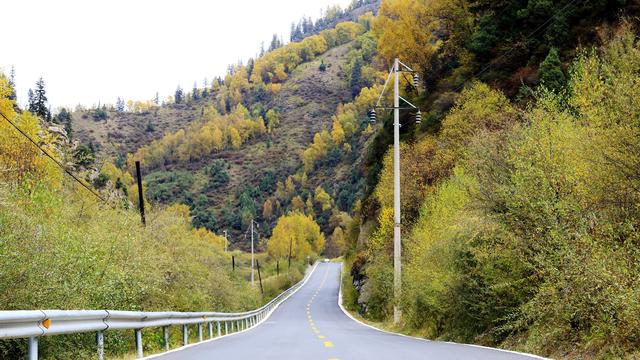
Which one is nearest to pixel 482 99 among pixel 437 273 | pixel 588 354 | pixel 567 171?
pixel 437 273

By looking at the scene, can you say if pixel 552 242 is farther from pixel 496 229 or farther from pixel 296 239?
pixel 296 239

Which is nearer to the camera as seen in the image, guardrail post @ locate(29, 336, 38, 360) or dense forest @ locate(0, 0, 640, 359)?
guardrail post @ locate(29, 336, 38, 360)

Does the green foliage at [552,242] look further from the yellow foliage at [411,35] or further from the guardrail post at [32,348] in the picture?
the yellow foliage at [411,35]

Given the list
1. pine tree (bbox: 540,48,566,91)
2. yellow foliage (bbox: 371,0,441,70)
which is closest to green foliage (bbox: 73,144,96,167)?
pine tree (bbox: 540,48,566,91)

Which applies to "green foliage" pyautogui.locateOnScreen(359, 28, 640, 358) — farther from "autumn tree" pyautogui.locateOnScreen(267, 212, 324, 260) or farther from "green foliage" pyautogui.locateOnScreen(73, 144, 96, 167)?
"autumn tree" pyautogui.locateOnScreen(267, 212, 324, 260)

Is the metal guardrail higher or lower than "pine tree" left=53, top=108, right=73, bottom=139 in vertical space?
lower

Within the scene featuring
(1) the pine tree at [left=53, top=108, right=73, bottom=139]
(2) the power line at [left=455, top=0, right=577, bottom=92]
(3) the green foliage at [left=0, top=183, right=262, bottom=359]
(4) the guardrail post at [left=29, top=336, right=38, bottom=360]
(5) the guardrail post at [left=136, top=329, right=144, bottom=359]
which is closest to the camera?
(4) the guardrail post at [left=29, top=336, right=38, bottom=360]

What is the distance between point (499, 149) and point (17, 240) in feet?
41.5

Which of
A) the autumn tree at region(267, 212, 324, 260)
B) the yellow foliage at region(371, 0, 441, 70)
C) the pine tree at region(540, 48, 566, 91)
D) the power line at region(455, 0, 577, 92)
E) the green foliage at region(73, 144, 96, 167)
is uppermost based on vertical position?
the yellow foliage at region(371, 0, 441, 70)

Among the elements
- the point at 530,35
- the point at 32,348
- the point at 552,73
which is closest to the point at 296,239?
the point at 530,35

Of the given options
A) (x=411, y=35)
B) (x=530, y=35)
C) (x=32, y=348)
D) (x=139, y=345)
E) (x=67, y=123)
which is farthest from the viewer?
(x=67, y=123)

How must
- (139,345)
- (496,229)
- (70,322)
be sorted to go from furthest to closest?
(496,229) < (139,345) < (70,322)

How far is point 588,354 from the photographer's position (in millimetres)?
10992

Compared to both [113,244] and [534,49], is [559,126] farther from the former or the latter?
[534,49]
